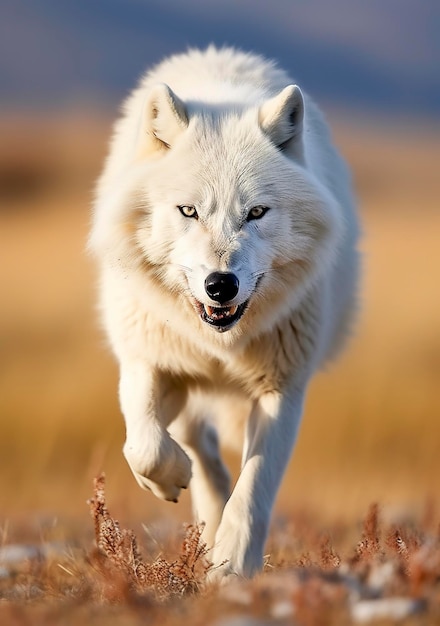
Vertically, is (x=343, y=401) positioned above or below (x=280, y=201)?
below

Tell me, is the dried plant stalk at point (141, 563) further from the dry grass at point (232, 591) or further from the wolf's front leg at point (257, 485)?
the wolf's front leg at point (257, 485)

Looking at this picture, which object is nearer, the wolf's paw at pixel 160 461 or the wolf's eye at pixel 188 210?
the wolf's eye at pixel 188 210

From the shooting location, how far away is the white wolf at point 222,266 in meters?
4.39

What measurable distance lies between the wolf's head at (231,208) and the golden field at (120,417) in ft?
2.39

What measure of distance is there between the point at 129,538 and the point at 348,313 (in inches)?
93.0

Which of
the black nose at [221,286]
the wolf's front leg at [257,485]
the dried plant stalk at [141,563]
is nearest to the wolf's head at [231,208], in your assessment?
the black nose at [221,286]

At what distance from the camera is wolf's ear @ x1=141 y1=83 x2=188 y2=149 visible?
4.53m

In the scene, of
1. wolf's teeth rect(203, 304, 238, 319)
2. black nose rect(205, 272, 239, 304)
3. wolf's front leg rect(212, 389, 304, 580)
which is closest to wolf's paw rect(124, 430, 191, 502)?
wolf's front leg rect(212, 389, 304, 580)

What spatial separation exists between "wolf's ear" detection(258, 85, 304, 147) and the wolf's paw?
4.57 feet

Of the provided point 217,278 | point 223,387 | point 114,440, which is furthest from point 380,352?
point 217,278

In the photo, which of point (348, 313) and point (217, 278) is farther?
point (348, 313)

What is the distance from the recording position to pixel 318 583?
302 cm

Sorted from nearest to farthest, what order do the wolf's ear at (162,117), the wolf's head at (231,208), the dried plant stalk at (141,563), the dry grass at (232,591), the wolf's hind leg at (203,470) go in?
the dry grass at (232,591)
the dried plant stalk at (141,563)
the wolf's head at (231,208)
the wolf's ear at (162,117)
the wolf's hind leg at (203,470)

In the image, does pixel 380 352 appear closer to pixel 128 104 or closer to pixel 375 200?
pixel 128 104
